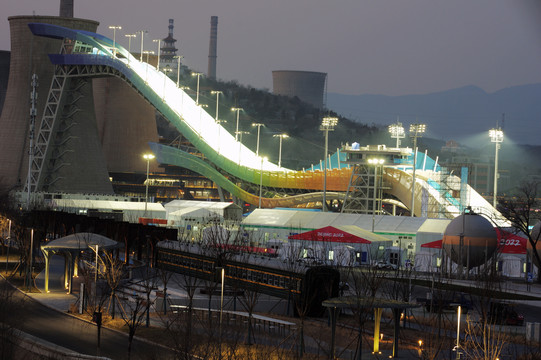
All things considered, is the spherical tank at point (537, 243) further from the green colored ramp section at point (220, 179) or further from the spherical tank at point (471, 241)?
the green colored ramp section at point (220, 179)

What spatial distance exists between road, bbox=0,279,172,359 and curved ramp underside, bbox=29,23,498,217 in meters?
48.4

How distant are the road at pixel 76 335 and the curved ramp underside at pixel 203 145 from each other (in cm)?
4841

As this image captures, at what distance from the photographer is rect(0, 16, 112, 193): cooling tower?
273ft

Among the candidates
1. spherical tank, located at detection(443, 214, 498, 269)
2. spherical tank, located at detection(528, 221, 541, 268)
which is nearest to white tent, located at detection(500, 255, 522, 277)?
spherical tank, located at detection(528, 221, 541, 268)

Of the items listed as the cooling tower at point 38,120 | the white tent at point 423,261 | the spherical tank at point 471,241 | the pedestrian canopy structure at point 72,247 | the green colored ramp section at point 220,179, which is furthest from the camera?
the green colored ramp section at point 220,179

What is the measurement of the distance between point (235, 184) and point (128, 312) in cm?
6521

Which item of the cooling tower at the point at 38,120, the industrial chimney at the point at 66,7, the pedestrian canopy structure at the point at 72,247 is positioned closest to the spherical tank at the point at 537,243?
the pedestrian canopy structure at the point at 72,247

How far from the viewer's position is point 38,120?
89.5 m

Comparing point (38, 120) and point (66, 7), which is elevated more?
point (66, 7)

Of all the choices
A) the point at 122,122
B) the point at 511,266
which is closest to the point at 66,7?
the point at 122,122

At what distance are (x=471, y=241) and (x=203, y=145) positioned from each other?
47997 mm

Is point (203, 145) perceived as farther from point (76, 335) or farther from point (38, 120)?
point (76, 335)

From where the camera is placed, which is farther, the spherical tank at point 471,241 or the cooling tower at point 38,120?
the cooling tower at point 38,120

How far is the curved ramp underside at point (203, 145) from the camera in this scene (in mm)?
84562
